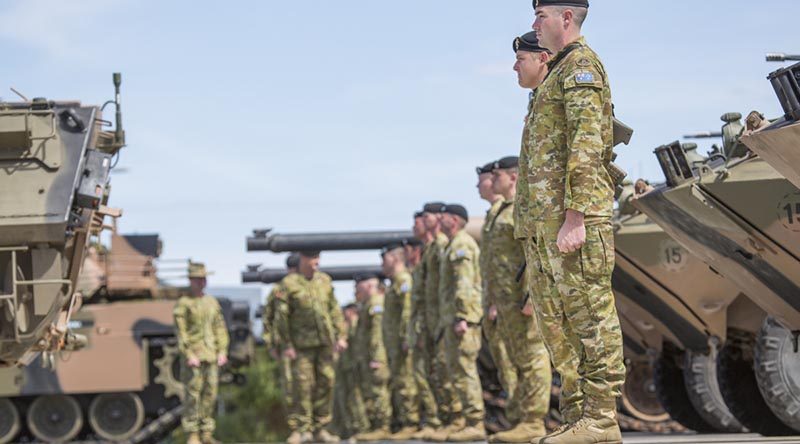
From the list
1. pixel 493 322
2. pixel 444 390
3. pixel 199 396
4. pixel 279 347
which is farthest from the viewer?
pixel 199 396

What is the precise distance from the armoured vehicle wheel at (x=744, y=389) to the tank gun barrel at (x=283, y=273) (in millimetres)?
10878

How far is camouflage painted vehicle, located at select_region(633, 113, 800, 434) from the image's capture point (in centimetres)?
908

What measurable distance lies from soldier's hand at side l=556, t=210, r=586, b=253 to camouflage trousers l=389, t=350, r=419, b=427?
32.8 feet

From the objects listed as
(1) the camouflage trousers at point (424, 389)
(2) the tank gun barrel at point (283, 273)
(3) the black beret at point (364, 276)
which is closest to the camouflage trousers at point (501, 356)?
(1) the camouflage trousers at point (424, 389)

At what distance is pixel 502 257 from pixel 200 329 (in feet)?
25.7

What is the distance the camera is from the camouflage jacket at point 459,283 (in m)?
12.2

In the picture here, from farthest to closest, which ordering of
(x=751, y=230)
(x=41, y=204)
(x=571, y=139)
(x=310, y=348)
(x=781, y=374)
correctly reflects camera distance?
(x=310, y=348) < (x=41, y=204) < (x=781, y=374) < (x=751, y=230) < (x=571, y=139)

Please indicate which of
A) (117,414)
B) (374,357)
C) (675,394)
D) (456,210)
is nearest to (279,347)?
(374,357)

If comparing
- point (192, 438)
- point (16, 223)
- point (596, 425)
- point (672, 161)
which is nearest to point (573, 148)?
point (596, 425)

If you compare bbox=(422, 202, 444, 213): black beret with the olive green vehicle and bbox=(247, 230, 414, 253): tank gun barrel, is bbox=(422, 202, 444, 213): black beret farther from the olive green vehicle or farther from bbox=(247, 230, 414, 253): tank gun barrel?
the olive green vehicle

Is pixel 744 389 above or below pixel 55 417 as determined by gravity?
below

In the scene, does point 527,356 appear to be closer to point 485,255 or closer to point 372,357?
point 485,255

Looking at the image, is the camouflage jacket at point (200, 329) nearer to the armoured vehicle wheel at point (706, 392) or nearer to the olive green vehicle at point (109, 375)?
the olive green vehicle at point (109, 375)

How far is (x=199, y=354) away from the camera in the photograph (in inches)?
687
